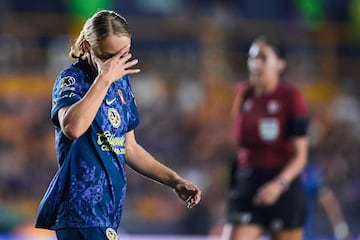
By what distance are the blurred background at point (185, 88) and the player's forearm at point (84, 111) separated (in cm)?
795

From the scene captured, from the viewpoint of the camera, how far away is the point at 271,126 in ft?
24.9

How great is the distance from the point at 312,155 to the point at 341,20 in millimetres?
3632

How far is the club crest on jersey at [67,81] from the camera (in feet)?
15.7

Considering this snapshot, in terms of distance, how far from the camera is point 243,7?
16.9m

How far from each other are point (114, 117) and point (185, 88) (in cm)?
1061

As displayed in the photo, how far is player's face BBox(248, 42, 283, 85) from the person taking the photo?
7.56 m

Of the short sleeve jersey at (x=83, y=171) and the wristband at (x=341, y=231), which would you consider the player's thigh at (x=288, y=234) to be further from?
the short sleeve jersey at (x=83, y=171)

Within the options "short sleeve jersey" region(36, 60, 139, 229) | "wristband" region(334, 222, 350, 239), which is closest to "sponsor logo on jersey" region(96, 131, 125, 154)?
"short sleeve jersey" region(36, 60, 139, 229)

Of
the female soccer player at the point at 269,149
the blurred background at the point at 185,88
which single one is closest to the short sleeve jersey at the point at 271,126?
the female soccer player at the point at 269,149

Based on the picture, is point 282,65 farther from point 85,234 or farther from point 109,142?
Answer: point 85,234

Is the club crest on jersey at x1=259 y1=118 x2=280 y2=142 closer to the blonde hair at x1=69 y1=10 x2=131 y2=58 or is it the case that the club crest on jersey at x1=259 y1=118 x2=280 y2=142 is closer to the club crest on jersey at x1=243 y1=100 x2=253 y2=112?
the club crest on jersey at x1=243 y1=100 x2=253 y2=112

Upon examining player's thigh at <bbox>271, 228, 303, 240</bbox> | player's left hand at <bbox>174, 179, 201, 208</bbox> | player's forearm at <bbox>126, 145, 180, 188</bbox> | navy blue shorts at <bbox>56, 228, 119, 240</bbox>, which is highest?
player's forearm at <bbox>126, 145, 180, 188</bbox>

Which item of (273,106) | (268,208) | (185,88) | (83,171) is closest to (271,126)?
(273,106)

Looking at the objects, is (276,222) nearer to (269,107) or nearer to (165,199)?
(269,107)
